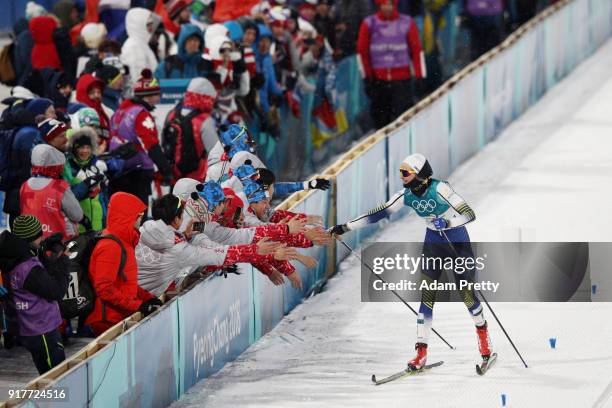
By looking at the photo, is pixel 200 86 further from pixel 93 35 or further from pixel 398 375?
pixel 93 35

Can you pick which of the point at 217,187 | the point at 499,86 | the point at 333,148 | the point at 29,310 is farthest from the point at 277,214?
the point at 499,86

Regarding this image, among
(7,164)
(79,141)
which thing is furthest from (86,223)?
(7,164)

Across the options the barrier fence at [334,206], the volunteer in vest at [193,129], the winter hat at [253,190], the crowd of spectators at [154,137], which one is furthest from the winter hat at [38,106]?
the winter hat at [253,190]

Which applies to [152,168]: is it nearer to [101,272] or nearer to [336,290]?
[336,290]

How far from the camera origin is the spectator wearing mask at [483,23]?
21275mm

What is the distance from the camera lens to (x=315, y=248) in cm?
1402

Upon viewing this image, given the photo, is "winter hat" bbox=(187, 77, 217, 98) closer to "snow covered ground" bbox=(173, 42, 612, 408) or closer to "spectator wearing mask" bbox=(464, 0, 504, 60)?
"snow covered ground" bbox=(173, 42, 612, 408)

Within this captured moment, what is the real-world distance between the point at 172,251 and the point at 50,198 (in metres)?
1.45

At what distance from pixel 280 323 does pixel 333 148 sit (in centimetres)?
551

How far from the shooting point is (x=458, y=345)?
12.2 m

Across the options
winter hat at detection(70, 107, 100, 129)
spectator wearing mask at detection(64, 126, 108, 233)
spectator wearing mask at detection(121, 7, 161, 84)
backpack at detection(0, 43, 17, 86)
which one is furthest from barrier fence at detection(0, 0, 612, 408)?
backpack at detection(0, 43, 17, 86)

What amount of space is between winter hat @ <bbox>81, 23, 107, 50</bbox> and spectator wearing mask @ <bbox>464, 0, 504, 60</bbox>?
601 cm

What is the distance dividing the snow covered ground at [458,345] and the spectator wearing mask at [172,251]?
0.90 meters

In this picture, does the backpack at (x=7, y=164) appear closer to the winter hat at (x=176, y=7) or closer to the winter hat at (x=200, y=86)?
the winter hat at (x=200, y=86)
